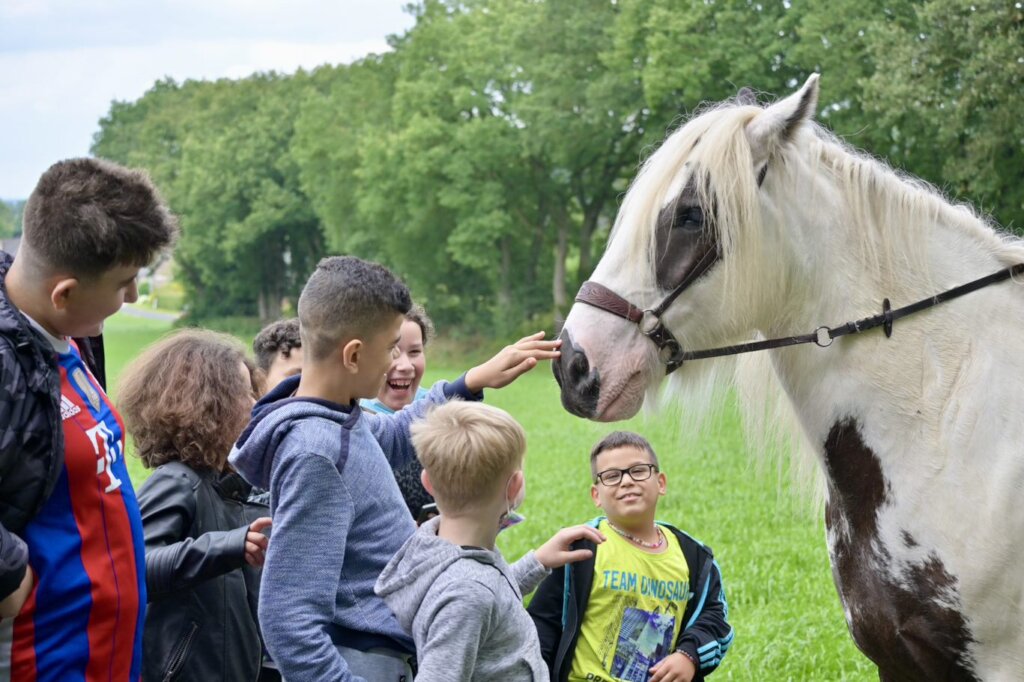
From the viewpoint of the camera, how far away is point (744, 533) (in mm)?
9625

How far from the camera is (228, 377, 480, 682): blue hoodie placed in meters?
2.31

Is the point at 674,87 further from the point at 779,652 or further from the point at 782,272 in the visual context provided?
the point at 782,272

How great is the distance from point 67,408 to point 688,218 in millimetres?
1596

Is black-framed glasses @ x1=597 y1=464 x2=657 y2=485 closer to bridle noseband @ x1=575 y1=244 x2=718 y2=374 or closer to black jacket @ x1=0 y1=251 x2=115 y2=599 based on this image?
bridle noseband @ x1=575 y1=244 x2=718 y2=374

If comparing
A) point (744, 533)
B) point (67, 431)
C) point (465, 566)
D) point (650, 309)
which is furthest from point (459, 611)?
point (744, 533)

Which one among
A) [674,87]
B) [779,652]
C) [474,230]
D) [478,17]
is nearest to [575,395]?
[779,652]

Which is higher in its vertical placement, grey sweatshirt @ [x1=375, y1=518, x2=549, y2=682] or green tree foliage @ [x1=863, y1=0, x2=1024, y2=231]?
green tree foliage @ [x1=863, y1=0, x2=1024, y2=231]

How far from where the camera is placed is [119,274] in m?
2.23

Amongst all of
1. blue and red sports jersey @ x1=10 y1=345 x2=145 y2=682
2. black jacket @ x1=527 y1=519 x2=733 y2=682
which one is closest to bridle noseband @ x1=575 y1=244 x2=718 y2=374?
black jacket @ x1=527 y1=519 x2=733 y2=682

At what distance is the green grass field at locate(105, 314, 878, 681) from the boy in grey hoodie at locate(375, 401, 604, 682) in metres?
0.78

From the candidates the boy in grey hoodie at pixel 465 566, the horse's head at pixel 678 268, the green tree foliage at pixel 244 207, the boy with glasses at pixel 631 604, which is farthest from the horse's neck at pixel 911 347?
the green tree foliage at pixel 244 207

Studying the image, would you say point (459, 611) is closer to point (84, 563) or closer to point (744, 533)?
point (84, 563)

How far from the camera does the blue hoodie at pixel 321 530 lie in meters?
2.31

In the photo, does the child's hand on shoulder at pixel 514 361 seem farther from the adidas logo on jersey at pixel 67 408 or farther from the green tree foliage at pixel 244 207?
the green tree foliage at pixel 244 207
